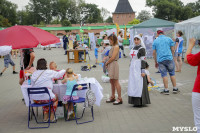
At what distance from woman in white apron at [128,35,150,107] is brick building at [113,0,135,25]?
83904 mm

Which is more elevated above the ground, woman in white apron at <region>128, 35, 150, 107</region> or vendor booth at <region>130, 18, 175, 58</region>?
vendor booth at <region>130, 18, 175, 58</region>

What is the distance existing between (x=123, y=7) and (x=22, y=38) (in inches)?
3416

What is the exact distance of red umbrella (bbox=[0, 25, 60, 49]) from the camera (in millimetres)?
5180

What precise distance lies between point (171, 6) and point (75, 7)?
4335 centimetres

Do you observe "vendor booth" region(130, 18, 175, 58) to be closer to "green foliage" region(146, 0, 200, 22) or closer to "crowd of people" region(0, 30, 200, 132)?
"crowd of people" region(0, 30, 200, 132)

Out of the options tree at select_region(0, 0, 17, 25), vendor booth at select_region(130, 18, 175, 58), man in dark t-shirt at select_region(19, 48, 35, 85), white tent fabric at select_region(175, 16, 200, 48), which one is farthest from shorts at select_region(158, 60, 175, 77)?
tree at select_region(0, 0, 17, 25)

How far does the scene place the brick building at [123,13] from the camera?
88.2 m

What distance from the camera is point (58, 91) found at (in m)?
5.66

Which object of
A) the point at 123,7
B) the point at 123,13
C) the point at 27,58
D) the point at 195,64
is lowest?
the point at 27,58

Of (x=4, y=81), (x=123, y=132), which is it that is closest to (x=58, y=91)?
(x=123, y=132)

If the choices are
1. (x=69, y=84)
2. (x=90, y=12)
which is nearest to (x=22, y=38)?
(x=69, y=84)

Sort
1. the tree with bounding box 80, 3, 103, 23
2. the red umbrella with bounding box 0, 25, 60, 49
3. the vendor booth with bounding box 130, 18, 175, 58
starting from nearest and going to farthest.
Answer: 1. the red umbrella with bounding box 0, 25, 60, 49
2. the vendor booth with bounding box 130, 18, 175, 58
3. the tree with bounding box 80, 3, 103, 23

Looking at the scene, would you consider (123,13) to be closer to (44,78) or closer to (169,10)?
(169,10)

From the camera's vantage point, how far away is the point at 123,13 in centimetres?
8856
